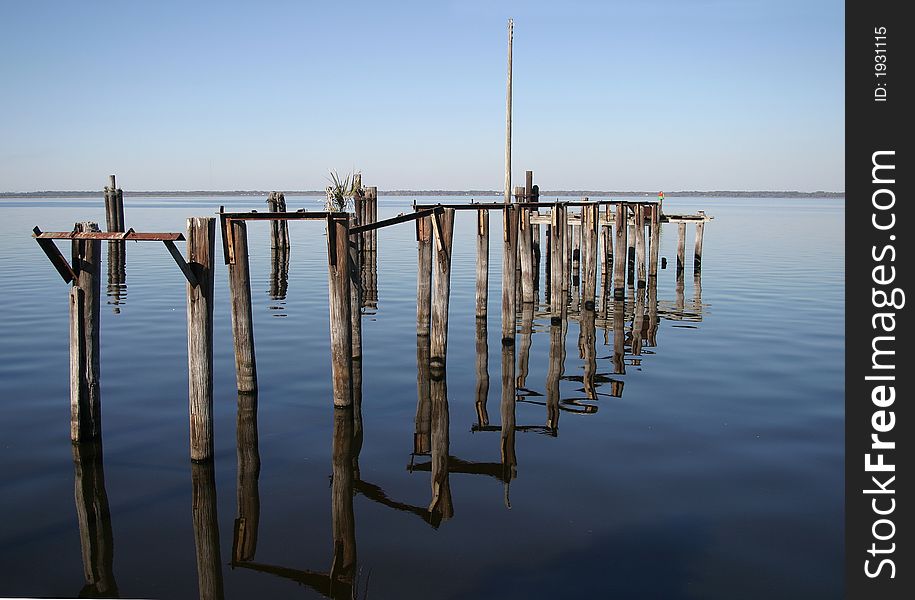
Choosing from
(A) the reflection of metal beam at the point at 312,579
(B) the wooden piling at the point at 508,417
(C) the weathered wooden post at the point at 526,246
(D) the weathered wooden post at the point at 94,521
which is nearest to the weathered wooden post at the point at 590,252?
(C) the weathered wooden post at the point at 526,246

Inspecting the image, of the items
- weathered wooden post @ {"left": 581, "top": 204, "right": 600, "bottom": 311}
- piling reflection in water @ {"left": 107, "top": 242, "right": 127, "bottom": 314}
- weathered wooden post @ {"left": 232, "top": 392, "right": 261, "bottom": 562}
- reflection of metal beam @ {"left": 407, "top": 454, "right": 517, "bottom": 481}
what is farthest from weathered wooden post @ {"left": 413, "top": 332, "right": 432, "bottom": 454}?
piling reflection in water @ {"left": 107, "top": 242, "right": 127, "bottom": 314}

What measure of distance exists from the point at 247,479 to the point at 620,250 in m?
15.1

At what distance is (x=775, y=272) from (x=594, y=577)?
25.0 meters

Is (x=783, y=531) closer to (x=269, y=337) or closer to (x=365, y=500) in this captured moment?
(x=365, y=500)

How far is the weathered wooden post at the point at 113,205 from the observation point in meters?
32.5

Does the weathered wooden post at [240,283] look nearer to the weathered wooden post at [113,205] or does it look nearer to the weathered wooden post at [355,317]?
the weathered wooden post at [355,317]

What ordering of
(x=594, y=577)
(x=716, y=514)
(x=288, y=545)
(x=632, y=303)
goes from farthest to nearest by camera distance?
(x=632, y=303), (x=716, y=514), (x=288, y=545), (x=594, y=577)

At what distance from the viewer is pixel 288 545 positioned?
700cm

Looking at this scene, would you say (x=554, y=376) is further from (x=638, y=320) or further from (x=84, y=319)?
(x=84, y=319)

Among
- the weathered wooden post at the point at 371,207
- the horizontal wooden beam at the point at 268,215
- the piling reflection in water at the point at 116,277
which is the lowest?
the piling reflection in water at the point at 116,277

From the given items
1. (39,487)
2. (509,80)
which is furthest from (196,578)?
(509,80)

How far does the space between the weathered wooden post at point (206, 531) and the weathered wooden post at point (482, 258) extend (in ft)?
24.7

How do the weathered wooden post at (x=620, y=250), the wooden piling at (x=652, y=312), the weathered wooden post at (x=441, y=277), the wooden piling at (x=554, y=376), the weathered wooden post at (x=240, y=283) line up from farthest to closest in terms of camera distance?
1. the weathered wooden post at (x=620, y=250)
2. the wooden piling at (x=652, y=312)
3. the weathered wooden post at (x=441, y=277)
4. the wooden piling at (x=554, y=376)
5. the weathered wooden post at (x=240, y=283)

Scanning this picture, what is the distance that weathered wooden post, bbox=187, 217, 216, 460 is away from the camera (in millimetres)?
8094
